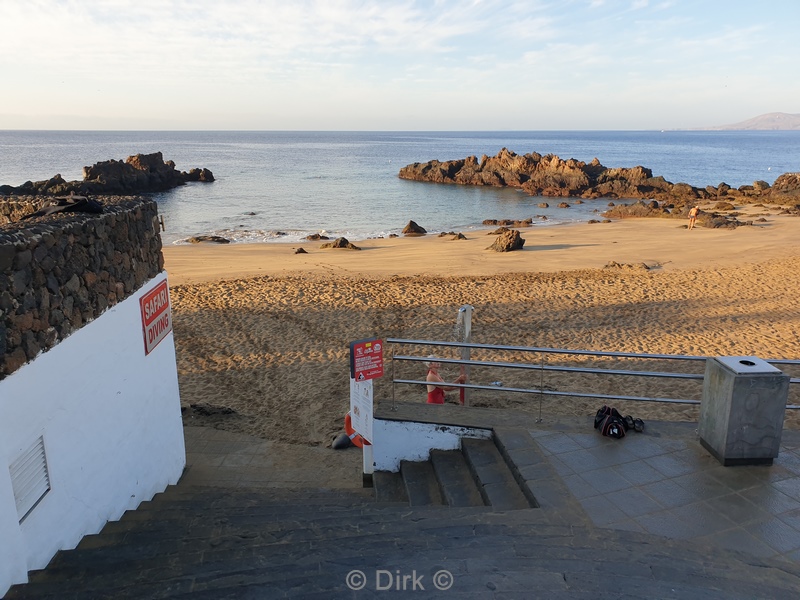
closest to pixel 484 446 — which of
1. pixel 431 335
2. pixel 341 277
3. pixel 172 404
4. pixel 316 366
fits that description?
pixel 172 404

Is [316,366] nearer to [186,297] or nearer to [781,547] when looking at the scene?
[186,297]

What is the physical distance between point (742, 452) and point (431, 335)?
776 cm

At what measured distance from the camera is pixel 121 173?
55188 mm

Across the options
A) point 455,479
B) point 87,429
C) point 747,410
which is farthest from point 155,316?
point 747,410

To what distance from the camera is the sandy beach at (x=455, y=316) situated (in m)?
9.72

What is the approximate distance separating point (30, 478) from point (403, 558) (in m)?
2.62

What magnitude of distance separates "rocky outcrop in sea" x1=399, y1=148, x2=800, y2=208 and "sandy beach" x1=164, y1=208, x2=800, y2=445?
2681 cm

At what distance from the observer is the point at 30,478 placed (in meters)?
3.92

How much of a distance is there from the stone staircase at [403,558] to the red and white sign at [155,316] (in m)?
1.76

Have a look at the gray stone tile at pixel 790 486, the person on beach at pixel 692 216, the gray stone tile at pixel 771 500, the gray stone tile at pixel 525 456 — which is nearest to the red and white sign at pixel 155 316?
the gray stone tile at pixel 525 456

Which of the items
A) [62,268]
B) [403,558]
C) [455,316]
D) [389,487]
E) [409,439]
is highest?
[62,268]

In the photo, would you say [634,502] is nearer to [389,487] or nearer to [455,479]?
[455,479]

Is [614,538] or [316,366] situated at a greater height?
[614,538]

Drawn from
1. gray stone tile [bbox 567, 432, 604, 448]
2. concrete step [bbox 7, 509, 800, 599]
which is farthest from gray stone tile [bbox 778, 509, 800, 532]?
gray stone tile [bbox 567, 432, 604, 448]
